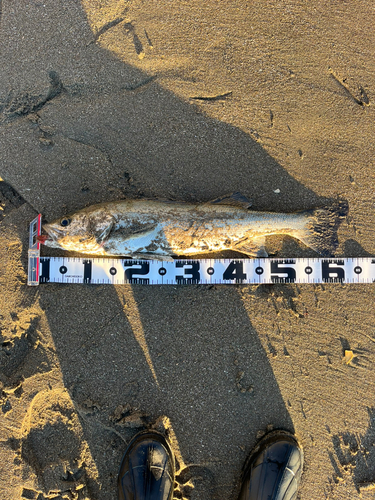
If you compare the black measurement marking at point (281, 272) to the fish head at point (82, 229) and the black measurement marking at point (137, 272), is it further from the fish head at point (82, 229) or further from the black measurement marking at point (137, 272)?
the fish head at point (82, 229)

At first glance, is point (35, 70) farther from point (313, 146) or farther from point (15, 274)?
point (313, 146)

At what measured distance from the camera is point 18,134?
174 inches

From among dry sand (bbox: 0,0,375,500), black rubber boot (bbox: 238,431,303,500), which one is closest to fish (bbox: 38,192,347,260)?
dry sand (bbox: 0,0,375,500)

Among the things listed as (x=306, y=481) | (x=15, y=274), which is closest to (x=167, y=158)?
(x=15, y=274)

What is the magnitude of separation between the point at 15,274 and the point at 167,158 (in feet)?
9.94

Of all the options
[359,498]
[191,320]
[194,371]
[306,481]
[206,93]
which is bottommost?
[359,498]

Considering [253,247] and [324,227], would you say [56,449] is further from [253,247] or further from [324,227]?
[324,227]

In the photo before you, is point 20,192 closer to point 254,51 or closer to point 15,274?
point 15,274

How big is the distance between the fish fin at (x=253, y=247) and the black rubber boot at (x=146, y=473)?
10.1 ft

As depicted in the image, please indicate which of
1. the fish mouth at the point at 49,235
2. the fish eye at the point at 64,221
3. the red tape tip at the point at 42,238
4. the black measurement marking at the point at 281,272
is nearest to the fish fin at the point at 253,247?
Result: the black measurement marking at the point at 281,272

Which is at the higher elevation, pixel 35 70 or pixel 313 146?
pixel 35 70

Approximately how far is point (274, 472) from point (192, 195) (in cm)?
430

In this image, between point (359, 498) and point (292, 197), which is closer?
point (359, 498)

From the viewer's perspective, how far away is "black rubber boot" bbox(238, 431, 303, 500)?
158 inches
